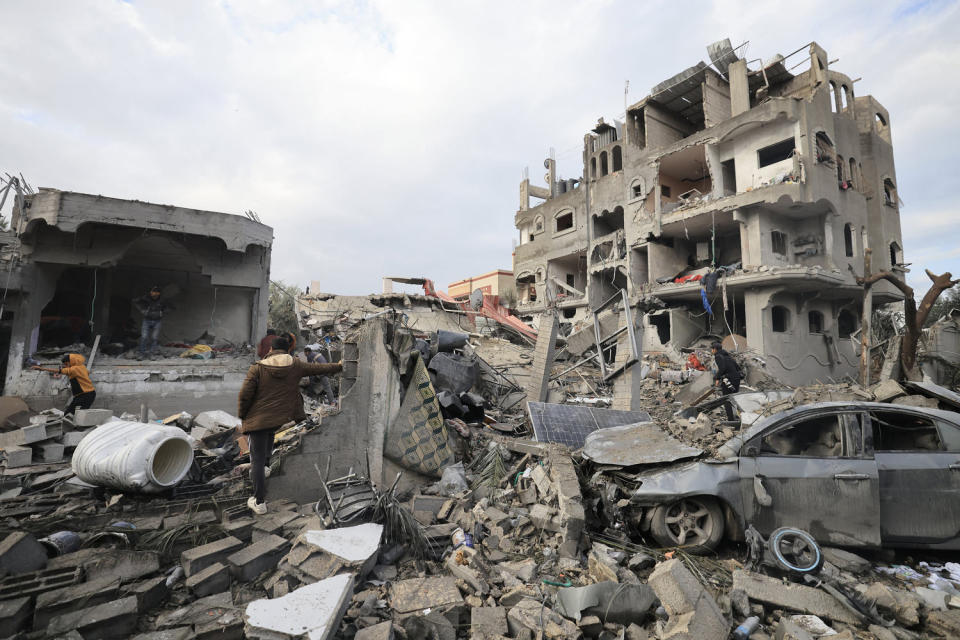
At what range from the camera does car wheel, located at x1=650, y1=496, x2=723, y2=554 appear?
404 cm

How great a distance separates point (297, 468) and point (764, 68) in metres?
24.3

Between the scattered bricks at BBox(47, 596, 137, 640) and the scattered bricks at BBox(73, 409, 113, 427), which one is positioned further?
the scattered bricks at BBox(73, 409, 113, 427)

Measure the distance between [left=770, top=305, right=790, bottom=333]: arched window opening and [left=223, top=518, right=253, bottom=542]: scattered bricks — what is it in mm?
19903

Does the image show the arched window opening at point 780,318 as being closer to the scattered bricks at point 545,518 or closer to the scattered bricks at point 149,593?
the scattered bricks at point 545,518

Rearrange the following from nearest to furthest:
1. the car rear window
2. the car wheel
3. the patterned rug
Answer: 1. the car wheel
2. the car rear window
3. the patterned rug

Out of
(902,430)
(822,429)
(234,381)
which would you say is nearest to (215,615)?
(822,429)

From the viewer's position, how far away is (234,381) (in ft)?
33.2

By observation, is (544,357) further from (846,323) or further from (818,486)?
(846,323)

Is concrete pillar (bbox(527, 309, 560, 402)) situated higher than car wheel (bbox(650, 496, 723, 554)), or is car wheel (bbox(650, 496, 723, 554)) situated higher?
concrete pillar (bbox(527, 309, 560, 402))

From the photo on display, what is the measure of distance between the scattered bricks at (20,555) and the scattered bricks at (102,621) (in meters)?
0.86

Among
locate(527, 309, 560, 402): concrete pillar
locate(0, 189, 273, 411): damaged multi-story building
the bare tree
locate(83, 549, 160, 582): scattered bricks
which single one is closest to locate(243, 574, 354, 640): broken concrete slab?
locate(83, 549, 160, 582): scattered bricks

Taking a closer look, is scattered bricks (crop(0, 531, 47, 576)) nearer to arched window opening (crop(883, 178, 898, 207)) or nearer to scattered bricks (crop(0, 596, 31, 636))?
scattered bricks (crop(0, 596, 31, 636))

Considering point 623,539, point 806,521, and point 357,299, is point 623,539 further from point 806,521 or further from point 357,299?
point 357,299

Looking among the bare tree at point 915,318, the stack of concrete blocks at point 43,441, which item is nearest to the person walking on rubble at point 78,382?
the stack of concrete blocks at point 43,441
